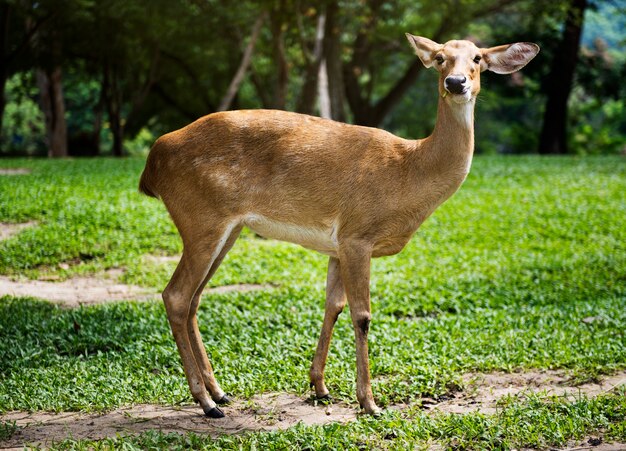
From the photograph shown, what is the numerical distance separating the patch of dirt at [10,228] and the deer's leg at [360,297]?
592cm

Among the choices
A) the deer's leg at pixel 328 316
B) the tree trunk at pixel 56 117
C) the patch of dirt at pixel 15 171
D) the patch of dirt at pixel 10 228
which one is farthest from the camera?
the tree trunk at pixel 56 117

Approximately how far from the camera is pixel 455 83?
186 inches

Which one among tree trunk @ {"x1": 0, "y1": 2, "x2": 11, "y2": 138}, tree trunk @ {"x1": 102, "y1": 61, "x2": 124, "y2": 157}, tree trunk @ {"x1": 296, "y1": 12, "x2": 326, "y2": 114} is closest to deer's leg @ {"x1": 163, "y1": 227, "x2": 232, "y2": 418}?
tree trunk @ {"x1": 296, "y1": 12, "x2": 326, "y2": 114}

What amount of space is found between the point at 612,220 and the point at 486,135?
91.9 feet

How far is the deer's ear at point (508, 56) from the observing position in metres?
5.20

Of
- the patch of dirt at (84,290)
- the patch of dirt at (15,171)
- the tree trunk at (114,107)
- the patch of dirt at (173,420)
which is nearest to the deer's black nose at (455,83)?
the patch of dirt at (173,420)

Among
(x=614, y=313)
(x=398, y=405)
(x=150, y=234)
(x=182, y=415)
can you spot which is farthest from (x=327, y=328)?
→ (x=150, y=234)

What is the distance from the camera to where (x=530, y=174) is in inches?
639

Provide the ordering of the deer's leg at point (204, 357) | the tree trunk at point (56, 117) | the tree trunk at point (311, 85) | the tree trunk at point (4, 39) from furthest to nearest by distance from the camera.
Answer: the tree trunk at point (56, 117)
the tree trunk at point (4, 39)
the tree trunk at point (311, 85)
the deer's leg at point (204, 357)

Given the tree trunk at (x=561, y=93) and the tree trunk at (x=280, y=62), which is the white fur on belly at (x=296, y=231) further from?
the tree trunk at (x=561, y=93)

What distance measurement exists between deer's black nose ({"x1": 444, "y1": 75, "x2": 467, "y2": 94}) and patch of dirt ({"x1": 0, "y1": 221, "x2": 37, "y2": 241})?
22.0 ft

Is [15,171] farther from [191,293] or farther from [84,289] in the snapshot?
[191,293]

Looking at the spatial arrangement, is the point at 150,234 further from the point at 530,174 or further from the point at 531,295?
the point at 530,174

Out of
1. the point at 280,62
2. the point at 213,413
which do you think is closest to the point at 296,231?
the point at 213,413
